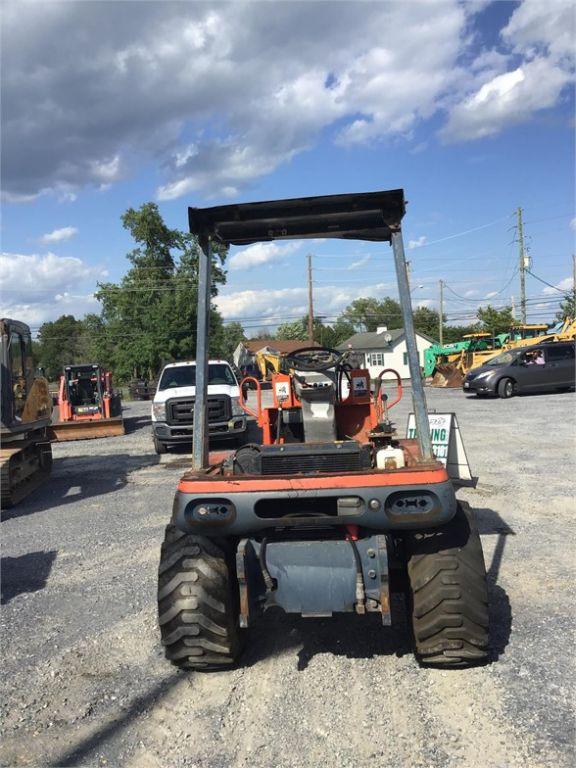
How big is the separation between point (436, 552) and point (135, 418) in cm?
1978

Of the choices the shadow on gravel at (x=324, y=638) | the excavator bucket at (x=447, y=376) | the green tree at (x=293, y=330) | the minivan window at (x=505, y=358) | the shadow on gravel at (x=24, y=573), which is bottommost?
the shadow on gravel at (x=324, y=638)

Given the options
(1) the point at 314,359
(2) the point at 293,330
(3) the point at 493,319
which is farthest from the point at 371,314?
(1) the point at 314,359

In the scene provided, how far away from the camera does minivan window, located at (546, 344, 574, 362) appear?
21672mm

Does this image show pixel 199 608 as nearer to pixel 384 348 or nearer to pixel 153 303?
pixel 153 303

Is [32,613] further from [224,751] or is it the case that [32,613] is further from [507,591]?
[507,591]

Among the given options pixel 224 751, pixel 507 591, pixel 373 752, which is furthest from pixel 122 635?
pixel 507 591

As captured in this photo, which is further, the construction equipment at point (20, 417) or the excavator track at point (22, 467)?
the construction equipment at point (20, 417)

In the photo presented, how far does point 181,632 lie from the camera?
11.6 ft

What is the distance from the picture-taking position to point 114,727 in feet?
10.5

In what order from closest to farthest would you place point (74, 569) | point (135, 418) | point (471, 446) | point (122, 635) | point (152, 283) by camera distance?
point (122, 635) → point (74, 569) → point (471, 446) → point (135, 418) → point (152, 283)

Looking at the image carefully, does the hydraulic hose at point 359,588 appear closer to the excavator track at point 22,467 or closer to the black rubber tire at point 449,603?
the black rubber tire at point 449,603

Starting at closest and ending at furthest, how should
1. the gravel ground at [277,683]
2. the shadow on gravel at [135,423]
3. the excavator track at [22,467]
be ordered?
the gravel ground at [277,683] → the excavator track at [22,467] → the shadow on gravel at [135,423]

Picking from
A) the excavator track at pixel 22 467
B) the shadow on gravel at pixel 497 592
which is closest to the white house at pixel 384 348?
the excavator track at pixel 22 467

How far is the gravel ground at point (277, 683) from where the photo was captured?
2961mm
